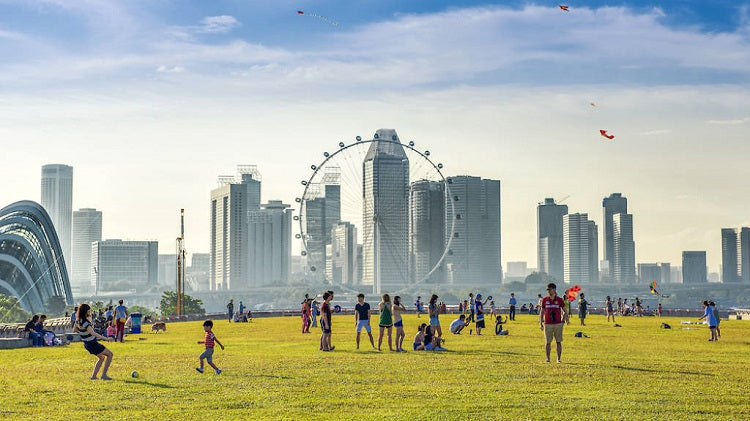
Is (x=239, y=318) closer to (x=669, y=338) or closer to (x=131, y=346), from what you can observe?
(x=131, y=346)

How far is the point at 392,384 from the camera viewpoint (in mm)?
22969

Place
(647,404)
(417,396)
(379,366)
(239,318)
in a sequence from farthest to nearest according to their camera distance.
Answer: (239,318) → (379,366) → (417,396) → (647,404)

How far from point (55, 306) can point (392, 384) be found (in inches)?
6808

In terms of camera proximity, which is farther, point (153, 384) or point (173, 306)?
point (173, 306)

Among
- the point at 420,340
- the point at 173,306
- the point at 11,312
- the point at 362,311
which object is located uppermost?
the point at 362,311

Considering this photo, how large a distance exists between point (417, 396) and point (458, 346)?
51.9ft

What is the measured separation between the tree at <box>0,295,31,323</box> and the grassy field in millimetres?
111834

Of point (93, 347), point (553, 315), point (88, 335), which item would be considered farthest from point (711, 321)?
point (88, 335)

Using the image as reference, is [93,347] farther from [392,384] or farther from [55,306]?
[55,306]

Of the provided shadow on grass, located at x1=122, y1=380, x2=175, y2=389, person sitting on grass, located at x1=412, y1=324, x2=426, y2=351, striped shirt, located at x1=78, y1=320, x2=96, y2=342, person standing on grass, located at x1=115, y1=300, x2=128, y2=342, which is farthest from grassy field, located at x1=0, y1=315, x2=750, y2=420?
person standing on grass, located at x1=115, y1=300, x2=128, y2=342

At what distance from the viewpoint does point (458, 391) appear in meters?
21.4

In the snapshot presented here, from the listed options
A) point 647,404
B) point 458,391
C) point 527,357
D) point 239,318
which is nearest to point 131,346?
point 527,357

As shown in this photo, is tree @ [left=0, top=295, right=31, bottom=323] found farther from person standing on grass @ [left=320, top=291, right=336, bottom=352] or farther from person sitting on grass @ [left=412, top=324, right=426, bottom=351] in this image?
person sitting on grass @ [left=412, top=324, right=426, bottom=351]

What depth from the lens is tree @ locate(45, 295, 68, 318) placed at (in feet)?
596
